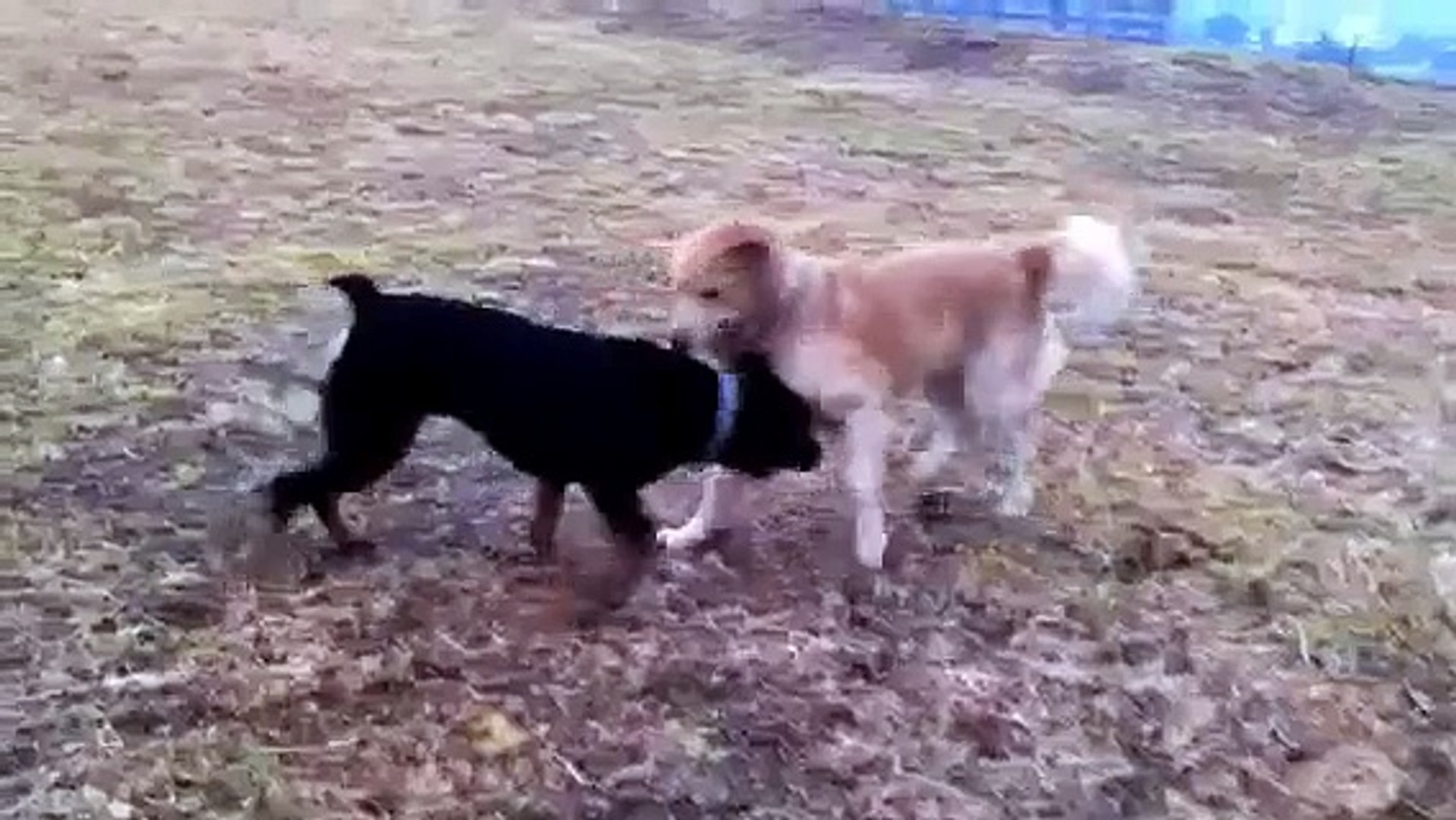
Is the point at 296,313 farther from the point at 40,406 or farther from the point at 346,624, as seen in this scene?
the point at 346,624

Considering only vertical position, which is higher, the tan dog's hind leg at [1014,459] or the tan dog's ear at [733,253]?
the tan dog's ear at [733,253]

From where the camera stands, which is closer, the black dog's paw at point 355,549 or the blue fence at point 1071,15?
the black dog's paw at point 355,549

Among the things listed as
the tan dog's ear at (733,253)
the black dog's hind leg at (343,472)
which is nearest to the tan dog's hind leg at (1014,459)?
the tan dog's ear at (733,253)

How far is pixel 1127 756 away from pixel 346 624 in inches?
48.7

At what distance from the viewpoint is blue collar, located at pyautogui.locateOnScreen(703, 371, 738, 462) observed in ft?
10.6

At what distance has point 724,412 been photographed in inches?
127

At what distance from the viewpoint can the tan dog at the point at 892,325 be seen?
10.9ft

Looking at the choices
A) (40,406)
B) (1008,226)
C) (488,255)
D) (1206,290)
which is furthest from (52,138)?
(1206,290)

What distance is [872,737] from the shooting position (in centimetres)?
295

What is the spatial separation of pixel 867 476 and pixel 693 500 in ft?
1.49

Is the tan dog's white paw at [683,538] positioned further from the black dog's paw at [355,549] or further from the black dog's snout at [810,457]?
the black dog's paw at [355,549]

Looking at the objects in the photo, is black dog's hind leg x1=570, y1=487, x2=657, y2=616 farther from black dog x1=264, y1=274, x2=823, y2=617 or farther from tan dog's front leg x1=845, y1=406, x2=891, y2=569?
tan dog's front leg x1=845, y1=406, x2=891, y2=569

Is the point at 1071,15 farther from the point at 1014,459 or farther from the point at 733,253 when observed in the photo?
the point at 733,253

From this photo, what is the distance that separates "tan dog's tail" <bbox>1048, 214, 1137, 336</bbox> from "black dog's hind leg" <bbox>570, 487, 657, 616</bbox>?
0.87 metres
